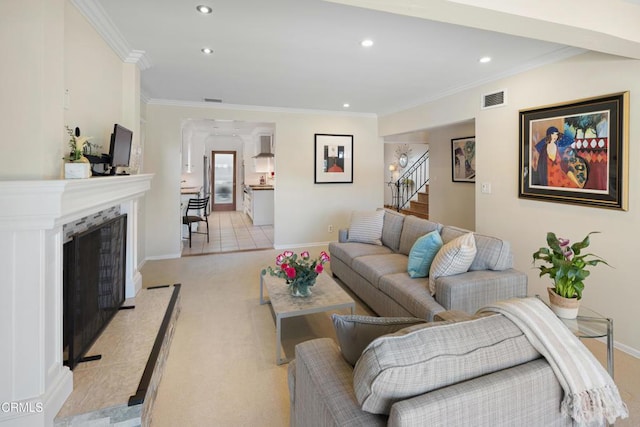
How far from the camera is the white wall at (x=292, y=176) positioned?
5.30 meters

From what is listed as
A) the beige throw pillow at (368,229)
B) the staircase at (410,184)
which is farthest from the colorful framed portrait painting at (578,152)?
the staircase at (410,184)

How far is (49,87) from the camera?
1.74 metres

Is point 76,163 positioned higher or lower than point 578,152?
lower

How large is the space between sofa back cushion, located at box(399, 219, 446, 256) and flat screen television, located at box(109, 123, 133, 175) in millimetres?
2852

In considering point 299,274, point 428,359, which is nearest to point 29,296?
point 299,274

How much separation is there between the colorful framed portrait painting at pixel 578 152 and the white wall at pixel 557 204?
64 millimetres

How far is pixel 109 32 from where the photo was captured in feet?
8.68

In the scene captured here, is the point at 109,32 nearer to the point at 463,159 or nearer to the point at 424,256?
the point at 424,256

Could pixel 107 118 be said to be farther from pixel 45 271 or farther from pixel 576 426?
pixel 576 426

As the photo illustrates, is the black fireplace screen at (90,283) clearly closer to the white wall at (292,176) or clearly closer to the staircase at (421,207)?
the white wall at (292,176)

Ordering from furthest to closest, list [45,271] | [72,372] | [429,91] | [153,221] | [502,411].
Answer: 1. [153,221]
2. [429,91]
3. [72,372]
4. [45,271]
5. [502,411]

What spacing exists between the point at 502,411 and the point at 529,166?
304 cm

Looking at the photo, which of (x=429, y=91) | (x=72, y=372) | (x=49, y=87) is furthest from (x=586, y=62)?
(x=72, y=372)

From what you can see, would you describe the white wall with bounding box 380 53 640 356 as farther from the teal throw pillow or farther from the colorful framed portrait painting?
the teal throw pillow
